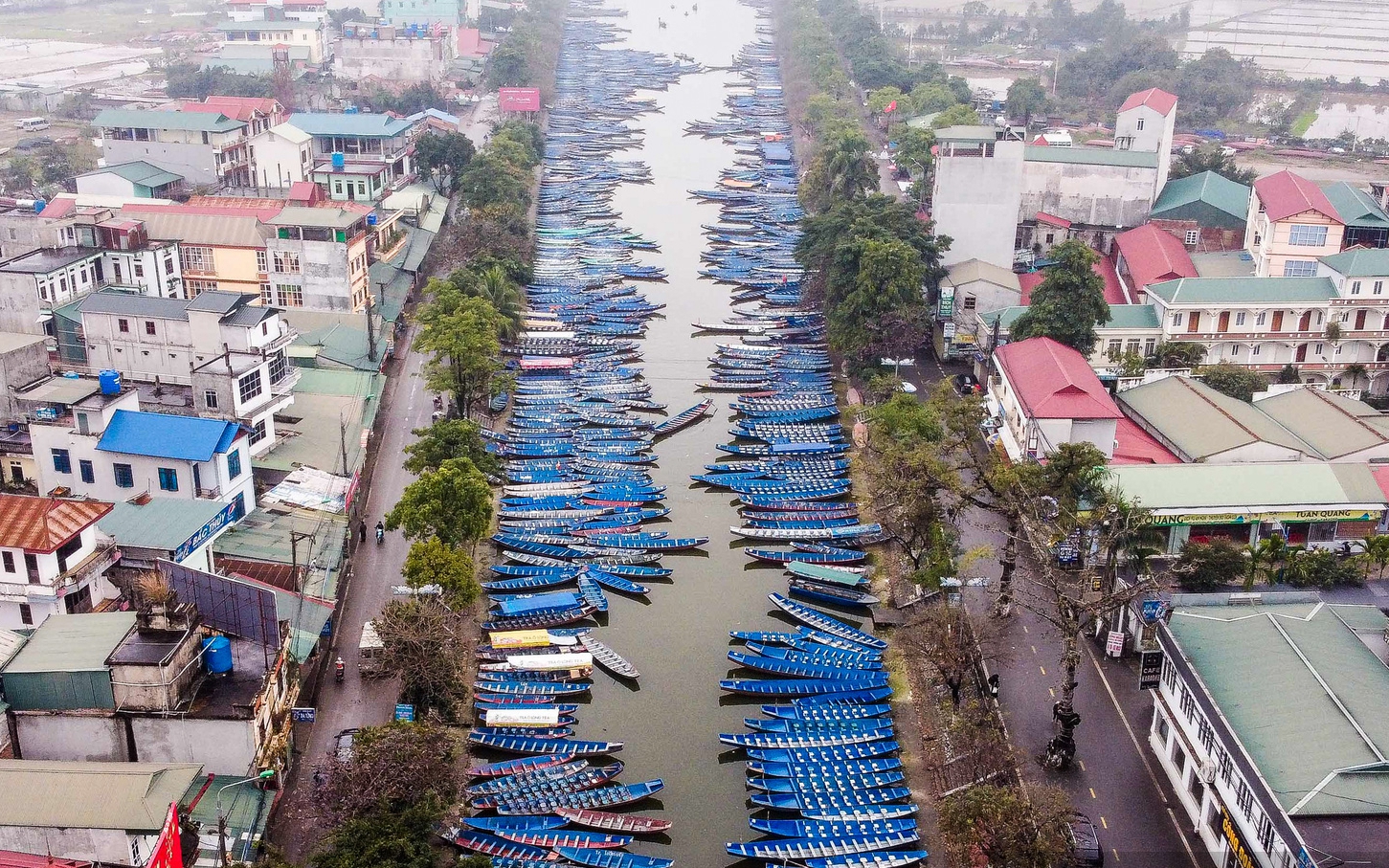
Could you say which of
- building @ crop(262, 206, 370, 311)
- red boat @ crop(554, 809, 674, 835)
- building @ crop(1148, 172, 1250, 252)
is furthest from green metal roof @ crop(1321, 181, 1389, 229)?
red boat @ crop(554, 809, 674, 835)

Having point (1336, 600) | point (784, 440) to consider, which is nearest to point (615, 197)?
point (784, 440)

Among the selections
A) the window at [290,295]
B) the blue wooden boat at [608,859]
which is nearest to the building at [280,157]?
the window at [290,295]

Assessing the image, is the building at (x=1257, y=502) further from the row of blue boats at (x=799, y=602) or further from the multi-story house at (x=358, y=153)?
the multi-story house at (x=358, y=153)

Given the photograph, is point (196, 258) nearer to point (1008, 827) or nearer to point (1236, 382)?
point (1236, 382)

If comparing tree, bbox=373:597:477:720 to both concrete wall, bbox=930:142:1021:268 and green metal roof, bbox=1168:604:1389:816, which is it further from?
concrete wall, bbox=930:142:1021:268

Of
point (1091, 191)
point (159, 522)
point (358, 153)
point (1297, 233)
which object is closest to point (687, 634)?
point (159, 522)

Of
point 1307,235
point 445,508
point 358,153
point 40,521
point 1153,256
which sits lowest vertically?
point 445,508
